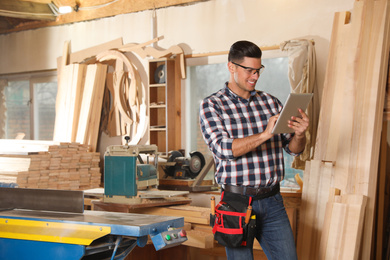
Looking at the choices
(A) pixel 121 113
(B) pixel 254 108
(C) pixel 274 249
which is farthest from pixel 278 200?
(A) pixel 121 113

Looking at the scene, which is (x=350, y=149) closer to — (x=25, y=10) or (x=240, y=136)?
(x=240, y=136)

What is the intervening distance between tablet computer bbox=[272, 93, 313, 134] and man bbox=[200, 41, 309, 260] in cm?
7

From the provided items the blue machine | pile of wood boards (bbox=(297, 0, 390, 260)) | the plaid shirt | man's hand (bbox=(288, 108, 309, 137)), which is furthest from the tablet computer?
the blue machine

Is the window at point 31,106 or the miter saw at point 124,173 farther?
the window at point 31,106

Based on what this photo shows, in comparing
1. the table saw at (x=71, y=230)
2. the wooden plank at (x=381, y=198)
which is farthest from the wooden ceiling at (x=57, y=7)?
the table saw at (x=71, y=230)

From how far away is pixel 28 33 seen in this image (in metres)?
7.69

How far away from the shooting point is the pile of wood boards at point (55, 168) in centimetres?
563

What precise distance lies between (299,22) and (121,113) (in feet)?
8.22

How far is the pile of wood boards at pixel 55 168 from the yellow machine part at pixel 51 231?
2727mm

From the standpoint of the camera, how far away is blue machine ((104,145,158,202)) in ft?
14.8

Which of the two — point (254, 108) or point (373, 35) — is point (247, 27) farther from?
point (254, 108)

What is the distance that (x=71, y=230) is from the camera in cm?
274

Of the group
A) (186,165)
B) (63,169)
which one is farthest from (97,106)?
(186,165)

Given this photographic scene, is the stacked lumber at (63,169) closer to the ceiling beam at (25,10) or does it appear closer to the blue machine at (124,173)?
the blue machine at (124,173)
